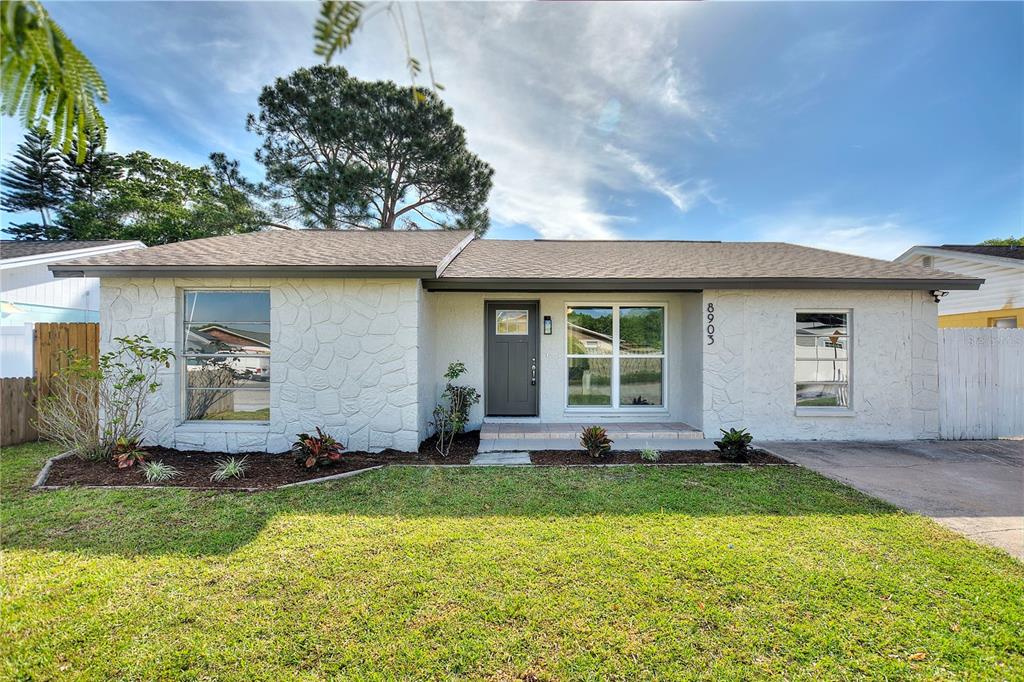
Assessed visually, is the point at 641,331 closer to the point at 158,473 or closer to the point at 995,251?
the point at 158,473

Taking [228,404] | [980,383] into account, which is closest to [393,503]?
[228,404]

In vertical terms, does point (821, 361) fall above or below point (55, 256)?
below

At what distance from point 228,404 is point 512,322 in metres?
5.11

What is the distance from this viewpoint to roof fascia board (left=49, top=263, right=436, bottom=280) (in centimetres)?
607

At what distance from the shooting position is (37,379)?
23.5 ft

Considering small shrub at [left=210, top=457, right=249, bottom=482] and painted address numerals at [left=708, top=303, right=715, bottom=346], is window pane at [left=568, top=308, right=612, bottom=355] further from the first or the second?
small shrub at [left=210, top=457, right=249, bottom=482]

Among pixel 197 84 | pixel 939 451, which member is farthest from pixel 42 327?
pixel 939 451

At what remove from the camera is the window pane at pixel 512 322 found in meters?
8.29


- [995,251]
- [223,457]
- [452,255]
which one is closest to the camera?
[223,457]

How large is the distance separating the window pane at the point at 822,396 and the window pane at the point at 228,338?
30.5 feet

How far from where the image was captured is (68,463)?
5.66m

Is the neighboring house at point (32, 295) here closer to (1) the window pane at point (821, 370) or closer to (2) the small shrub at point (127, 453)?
(2) the small shrub at point (127, 453)

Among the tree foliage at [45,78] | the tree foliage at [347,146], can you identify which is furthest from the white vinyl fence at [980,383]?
the tree foliage at [347,146]

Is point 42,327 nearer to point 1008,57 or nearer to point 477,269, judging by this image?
point 477,269
